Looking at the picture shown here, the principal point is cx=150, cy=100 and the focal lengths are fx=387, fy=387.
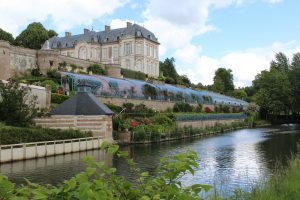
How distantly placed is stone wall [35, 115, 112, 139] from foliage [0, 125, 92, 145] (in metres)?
2.59

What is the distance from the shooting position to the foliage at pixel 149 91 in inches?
2257

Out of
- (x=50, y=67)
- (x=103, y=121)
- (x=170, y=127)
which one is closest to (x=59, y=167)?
(x=103, y=121)

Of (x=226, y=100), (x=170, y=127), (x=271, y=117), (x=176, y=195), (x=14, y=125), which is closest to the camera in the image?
(x=176, y=195)

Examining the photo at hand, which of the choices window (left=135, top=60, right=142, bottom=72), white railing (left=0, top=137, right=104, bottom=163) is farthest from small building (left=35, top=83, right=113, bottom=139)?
window (left=135, top=60, right=142, bottom=72)

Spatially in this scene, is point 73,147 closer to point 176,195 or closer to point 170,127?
point 170,127

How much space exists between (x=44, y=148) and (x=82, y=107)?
8.79m

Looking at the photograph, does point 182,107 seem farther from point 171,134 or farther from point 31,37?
point 31,37

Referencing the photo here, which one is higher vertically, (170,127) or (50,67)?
(50,67)

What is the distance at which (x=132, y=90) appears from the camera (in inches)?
2167

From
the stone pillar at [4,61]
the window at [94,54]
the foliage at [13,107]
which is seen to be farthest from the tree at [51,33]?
the foliage at [13,107]

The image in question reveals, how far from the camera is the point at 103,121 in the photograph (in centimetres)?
3328

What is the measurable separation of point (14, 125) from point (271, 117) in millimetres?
61642

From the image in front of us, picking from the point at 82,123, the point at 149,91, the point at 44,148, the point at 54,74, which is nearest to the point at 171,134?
the point at 82,123

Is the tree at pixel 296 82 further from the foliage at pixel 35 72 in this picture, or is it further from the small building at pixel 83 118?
the small building at pixel 83 118
